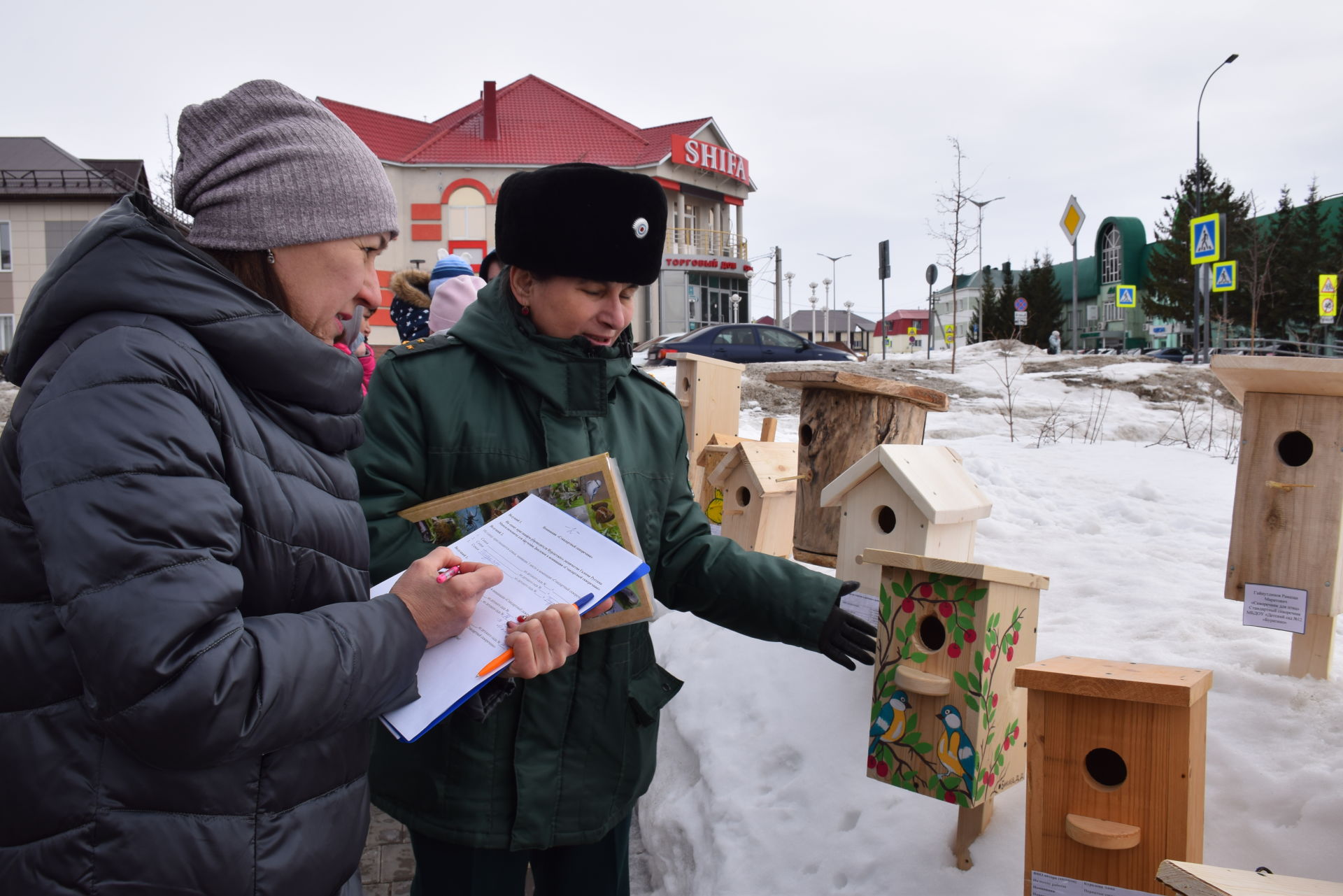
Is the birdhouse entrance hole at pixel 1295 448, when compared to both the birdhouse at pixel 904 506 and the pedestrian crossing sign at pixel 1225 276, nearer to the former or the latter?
the birdhouse at pixel 904 506

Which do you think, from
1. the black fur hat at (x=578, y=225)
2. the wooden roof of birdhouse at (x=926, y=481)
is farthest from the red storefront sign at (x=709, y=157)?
the black fur hat at (x=578, y=225)

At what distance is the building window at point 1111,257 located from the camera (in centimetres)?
4281

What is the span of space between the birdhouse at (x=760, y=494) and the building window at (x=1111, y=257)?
141 ft

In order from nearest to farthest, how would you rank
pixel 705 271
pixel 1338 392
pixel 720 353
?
1. pixel 1338 392
2. pixel 720 353
3. pixel 705 271

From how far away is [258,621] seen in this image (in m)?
1.12

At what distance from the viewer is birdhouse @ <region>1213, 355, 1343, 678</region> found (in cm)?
274

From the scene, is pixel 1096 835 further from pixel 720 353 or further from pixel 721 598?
pixel 720 353

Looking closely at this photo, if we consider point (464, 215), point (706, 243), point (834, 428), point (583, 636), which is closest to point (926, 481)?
point (834, 428)

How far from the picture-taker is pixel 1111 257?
44219mm

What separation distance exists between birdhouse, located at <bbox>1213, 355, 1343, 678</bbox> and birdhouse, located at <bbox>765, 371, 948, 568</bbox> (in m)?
1.28

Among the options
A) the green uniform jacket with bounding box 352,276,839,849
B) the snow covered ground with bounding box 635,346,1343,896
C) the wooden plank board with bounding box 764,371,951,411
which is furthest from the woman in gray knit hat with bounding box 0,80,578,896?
the wooden plank board with bounding box 764,371,951,411

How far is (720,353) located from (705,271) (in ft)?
53.5

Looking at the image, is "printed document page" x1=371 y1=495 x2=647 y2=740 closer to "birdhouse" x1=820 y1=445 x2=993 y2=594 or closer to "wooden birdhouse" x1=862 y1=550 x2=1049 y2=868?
"wooden birdhouse" x1=862 y1=550 x2=1049 y2=868

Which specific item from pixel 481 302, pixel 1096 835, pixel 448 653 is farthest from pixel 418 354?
pixel 1096 835
